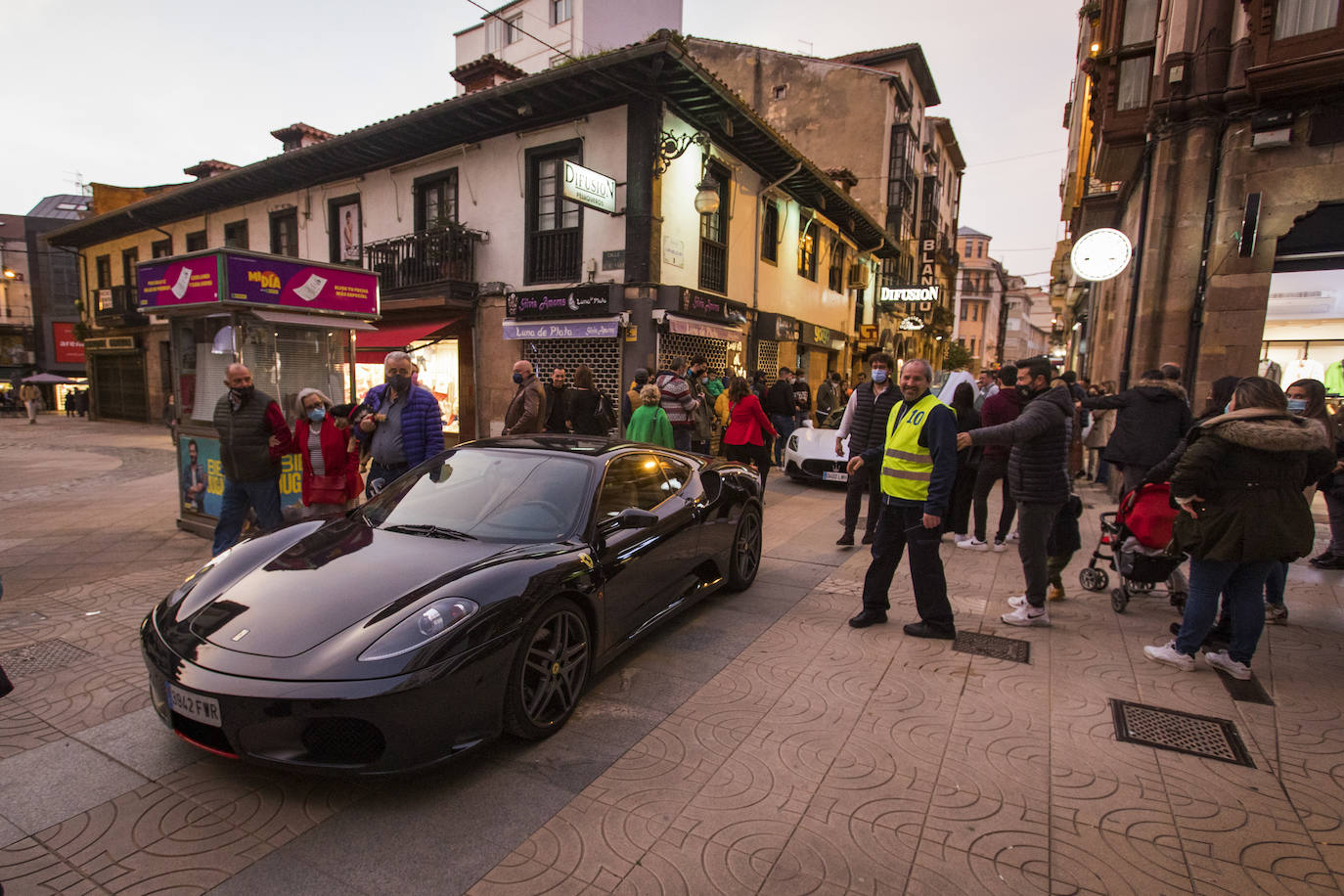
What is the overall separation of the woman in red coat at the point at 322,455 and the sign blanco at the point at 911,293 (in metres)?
21.1

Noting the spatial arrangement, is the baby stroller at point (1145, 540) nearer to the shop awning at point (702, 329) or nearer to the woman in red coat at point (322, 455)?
the woman in red coat at point (322, 455)

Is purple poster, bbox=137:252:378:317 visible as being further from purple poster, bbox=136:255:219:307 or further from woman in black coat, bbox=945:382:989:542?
woman in black coat, bbox=945:382:989:542

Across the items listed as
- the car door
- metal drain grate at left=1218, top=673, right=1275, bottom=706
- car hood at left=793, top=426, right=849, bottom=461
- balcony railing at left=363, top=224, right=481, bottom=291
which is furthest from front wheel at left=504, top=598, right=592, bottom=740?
balcony railing at left=363, top=224, right=481, bottom=291

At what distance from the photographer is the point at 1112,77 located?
938 centimetres

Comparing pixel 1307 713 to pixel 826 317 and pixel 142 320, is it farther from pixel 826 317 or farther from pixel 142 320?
pixel 142 320

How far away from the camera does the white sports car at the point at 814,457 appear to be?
9.97 metres

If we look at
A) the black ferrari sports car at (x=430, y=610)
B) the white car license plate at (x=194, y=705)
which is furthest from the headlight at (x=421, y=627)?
the white car license plate at (x=194, y=705)

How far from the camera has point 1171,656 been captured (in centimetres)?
396

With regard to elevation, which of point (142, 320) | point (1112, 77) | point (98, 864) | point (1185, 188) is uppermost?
point (1112, 77)

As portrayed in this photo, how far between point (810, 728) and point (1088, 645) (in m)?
2.34

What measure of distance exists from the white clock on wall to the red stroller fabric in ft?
18.8

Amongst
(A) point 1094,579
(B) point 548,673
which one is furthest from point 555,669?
(A) point 1094,579

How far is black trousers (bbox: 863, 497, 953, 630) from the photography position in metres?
4.35

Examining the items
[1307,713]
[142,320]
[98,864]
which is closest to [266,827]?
[98,864]
